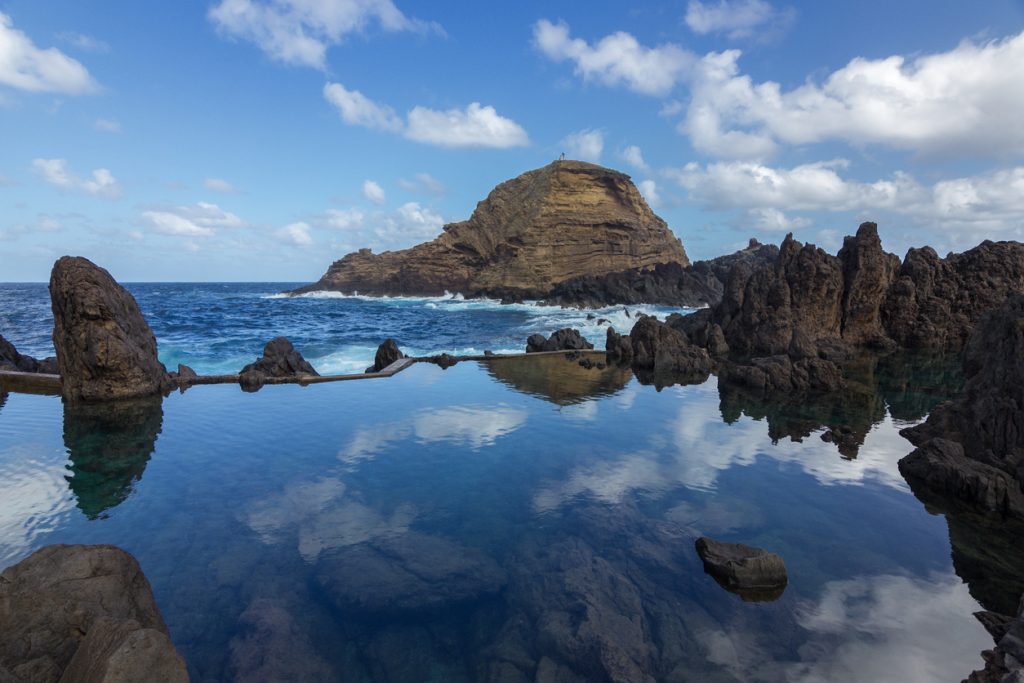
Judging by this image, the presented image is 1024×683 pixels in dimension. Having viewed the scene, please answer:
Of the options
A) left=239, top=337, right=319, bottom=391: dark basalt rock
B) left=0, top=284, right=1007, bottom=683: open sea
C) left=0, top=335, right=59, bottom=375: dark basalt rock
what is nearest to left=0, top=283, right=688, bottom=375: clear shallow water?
left=239, top=337, right=319, bottom=391: dark basalt rock

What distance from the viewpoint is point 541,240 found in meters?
90.6

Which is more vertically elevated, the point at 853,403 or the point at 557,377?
the point at 557,377

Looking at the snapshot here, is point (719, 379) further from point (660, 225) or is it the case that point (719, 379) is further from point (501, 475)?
point (660, 225)

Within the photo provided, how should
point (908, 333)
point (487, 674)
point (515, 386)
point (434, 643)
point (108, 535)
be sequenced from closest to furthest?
point (487, 674) → point (434, 643) → point (108, 535) → point (515, 386) → point (908, 333)

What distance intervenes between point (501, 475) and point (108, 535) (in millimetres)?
6169

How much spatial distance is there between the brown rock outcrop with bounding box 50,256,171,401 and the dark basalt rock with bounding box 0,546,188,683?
44.3ft

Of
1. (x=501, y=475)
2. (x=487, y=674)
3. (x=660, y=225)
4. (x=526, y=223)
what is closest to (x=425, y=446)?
(x=501, y=475)

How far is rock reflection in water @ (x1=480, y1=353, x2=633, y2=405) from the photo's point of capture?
17612 mm

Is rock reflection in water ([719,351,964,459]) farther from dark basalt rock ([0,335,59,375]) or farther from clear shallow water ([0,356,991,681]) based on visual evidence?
dark basalt rock ([0,335,59,375])

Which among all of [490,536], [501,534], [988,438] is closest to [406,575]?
[490,536]

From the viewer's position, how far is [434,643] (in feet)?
18.2

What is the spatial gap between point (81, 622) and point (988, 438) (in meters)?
14.8

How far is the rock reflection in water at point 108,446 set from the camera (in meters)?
8.83

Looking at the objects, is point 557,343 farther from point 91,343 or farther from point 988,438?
point 91,343
